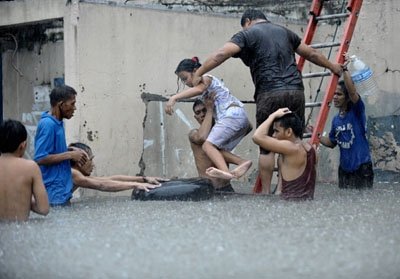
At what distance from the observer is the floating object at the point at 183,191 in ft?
23.3

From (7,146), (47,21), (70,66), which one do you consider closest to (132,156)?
(70,66)


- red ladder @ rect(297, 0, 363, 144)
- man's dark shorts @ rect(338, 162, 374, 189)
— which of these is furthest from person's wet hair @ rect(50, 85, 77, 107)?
man's dark shorts @ rect(338, 162, 374, 189)

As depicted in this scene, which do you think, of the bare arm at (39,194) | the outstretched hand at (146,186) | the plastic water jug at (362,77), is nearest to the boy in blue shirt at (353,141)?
the plastic water jug at (362,77)

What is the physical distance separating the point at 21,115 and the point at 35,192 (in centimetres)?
422

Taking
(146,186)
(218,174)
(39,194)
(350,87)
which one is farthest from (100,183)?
(350,87)

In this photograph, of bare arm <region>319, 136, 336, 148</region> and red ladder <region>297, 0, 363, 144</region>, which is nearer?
red ladder <region>297, 0, 363, 144</region>

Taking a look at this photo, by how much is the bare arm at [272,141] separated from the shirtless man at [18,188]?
74.4 inches

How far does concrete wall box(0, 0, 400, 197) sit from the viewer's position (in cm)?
869

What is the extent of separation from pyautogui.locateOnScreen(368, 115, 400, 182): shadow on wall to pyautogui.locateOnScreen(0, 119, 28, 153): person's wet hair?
5073 millimetres

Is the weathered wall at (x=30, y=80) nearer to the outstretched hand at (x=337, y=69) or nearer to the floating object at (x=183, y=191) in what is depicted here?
the floating object at (x=183, y=191)

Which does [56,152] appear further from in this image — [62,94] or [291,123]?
[291,123]

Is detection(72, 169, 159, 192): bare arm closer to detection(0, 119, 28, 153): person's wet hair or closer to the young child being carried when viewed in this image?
the young child being carried

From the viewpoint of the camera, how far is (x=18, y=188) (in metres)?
5.86

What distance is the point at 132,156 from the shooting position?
9078 millimetres
